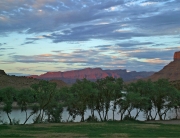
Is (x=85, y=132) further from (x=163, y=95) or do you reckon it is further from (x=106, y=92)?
(x=163, y=95)

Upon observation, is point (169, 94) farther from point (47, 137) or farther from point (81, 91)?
point (47, 137)

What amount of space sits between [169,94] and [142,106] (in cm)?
554

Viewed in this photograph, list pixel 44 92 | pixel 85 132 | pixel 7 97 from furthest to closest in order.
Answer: pixel 44 92 → pixel 7 97 → pixel 85 132

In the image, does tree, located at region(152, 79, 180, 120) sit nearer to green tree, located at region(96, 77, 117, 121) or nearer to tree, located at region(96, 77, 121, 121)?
tree, located at region(96, 77, 121, 121)

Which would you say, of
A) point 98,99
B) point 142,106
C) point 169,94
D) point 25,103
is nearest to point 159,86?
point 169,94

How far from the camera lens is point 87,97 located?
4047 cm

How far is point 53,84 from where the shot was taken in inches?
1486

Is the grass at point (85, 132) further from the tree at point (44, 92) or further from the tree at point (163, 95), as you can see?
the tree at point (163, 95)

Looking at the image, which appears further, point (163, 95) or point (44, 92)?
point (163, 95)

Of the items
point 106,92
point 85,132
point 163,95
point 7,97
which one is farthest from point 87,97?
point 85,132

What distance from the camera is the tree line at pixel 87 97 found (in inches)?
1491

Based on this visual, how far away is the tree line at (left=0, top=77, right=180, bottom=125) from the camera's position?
37.9 metres

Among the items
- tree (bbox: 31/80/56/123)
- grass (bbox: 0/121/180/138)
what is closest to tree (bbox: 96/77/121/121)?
tree (bbox: 31/80/56/123)

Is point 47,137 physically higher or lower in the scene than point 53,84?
lower
